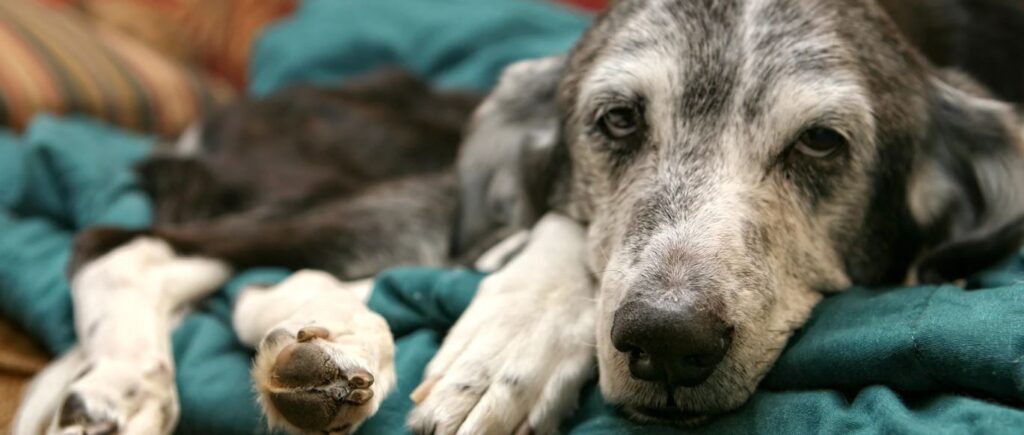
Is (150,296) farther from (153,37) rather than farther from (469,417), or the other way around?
(153,37)

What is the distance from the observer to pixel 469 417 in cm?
130

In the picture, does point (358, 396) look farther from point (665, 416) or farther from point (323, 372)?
point (665, 416)

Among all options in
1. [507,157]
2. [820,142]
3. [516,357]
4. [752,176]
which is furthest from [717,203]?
[507,157]

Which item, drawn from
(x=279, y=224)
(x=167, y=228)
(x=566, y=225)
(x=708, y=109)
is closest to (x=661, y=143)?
(x=708, y=109)

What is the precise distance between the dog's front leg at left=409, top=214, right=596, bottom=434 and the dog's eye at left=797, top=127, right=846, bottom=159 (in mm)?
425

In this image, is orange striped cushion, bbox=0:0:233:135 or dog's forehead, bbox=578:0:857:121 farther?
orange striped cushion, bbox=0:0:233:135

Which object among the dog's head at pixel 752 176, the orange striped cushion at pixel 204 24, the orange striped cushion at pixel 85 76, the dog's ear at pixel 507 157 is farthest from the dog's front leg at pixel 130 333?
the orange striped cushion at pixel 204 24

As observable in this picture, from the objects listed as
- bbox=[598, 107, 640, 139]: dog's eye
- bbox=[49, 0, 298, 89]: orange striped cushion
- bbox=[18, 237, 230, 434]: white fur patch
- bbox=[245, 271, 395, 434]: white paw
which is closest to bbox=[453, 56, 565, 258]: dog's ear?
bbox=[598, 107, 640, 139]: dog's eye

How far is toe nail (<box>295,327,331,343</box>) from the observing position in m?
1.33

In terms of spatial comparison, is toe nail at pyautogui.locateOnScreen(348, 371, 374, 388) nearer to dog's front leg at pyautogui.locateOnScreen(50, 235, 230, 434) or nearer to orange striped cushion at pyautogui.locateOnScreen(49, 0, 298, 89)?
dog's front leg at pyautogui.locateOnScreen(50, 235, 230, 434)

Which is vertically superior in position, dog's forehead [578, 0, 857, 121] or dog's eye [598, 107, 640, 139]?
dog's forehead [578, 0, 857, 121]

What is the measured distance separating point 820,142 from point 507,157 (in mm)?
725

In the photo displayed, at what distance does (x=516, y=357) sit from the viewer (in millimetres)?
1396

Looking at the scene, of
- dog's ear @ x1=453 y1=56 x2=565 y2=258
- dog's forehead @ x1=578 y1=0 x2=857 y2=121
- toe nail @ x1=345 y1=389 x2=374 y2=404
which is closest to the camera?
toe nail @ x1=345 y1=389 x2=374 y2=404
